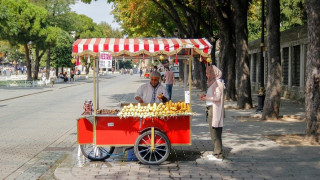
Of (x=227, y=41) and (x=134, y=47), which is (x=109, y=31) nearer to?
(x=227, y=41)

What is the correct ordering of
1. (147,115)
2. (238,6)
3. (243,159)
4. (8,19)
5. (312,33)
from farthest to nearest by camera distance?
1. (8,19)
2. (238,6)
3. (312,33)
4. (243,159)
5. (147,115)

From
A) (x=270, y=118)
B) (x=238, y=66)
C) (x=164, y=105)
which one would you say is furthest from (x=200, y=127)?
(x=238, y=66)

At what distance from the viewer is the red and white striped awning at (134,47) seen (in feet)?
26.7

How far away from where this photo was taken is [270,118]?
15.0 meters

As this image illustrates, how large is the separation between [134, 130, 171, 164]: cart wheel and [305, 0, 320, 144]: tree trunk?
13.5 feet

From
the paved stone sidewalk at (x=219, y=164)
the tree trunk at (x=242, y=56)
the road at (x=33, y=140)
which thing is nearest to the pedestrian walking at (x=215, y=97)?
the paved stone sidewalk at (x=219, y=164)

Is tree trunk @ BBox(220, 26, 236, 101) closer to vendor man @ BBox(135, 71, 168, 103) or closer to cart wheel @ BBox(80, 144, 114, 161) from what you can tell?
vendor man @ BBox(135, 71, 168, 103)

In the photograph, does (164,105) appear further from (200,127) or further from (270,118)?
(270,118)

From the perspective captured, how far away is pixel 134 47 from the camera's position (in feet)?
27.1

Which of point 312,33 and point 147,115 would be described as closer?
point 147,115

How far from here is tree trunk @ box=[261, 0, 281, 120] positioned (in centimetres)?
1446

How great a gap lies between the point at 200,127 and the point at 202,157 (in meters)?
4.61

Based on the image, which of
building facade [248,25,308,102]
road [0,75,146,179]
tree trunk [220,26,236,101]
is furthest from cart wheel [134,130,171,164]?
building facade [248,25,308,102]

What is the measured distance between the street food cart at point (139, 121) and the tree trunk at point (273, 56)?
674cm
